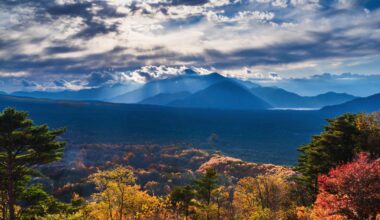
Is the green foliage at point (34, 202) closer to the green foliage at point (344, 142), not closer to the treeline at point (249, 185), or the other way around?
the treeline at point (249, 185)

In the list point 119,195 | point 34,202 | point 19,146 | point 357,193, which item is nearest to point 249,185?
point 119,195

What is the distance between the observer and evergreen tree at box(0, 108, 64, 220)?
30.9 metres

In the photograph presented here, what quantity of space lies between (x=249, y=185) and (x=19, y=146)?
46758 mm

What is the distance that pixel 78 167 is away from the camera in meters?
190

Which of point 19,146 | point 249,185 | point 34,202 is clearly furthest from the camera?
point 249,185

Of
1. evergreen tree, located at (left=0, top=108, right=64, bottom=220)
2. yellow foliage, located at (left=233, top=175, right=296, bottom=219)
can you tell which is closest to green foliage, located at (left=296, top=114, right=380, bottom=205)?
yellow foliage, located at (left=233, top=175, right=296, bottom=219)

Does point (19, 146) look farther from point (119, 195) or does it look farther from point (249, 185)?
point (249, 185)

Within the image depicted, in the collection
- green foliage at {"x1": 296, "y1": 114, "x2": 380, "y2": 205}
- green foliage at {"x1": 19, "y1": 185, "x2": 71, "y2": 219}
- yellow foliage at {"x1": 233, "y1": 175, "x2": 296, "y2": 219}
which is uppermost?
green foliage at {"x1": 296, "y1": 114, "x2": 380, "y2": 205}

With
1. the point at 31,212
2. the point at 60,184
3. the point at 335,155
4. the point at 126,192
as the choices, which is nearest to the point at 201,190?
the point at 126,192

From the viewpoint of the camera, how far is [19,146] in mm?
31922

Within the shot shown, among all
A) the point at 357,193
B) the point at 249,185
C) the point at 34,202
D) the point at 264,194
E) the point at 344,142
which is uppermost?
the point at 344,142

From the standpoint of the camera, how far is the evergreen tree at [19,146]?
30891 millimetres

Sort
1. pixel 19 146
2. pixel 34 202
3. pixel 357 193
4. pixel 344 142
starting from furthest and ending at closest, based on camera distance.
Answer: pixel 344 142
pixel 34 202
pixel 19 146
pixel 357 193

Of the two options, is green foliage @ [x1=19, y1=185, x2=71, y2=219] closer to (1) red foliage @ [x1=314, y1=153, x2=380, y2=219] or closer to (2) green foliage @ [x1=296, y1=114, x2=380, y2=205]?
(1) red foliage @ [x1=314, y1=153, x2=380, y2=219]
